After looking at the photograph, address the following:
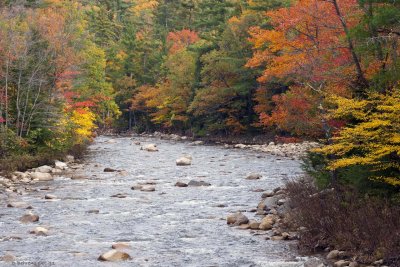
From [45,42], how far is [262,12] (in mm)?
22346

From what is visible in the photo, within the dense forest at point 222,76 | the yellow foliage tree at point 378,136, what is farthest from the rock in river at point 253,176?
the yellow foliage tree at point 378,136

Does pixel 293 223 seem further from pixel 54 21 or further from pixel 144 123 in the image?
pixel 144 123

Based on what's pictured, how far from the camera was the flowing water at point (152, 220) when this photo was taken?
14.4 meters

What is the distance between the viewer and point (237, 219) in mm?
A: 18141

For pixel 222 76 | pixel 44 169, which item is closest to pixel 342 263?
pixel 44 169

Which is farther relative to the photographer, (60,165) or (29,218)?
(60,165)

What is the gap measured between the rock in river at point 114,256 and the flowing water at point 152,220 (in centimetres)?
23

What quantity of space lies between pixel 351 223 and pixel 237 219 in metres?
5.02

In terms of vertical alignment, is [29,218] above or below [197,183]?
above

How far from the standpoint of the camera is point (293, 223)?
55.0 ft

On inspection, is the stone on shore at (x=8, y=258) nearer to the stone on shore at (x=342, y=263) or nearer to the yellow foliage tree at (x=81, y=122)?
the stone on shore at (x=342, y=263)

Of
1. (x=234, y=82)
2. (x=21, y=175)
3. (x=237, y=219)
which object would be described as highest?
(x=234, y=82)

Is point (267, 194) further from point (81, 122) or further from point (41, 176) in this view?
point (81, 122)

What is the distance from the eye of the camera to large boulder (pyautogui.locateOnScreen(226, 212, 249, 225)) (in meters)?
18.0
